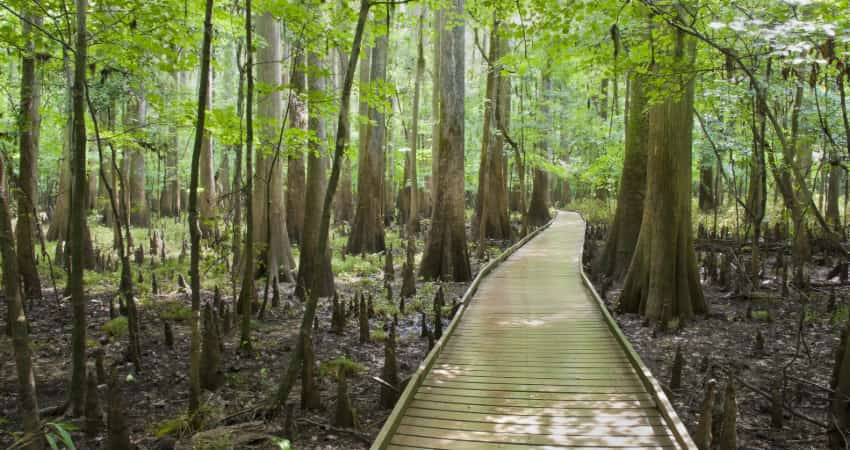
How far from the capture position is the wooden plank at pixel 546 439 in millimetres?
4023

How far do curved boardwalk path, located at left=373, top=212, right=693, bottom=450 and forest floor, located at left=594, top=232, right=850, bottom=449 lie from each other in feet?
1.70

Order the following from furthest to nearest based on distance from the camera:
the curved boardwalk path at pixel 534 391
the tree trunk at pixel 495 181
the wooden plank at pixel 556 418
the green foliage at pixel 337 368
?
the tree trunk at pixel 495 181 → the green foliage at pixel 337 368 → the wooden plank at pixel 556 418 → the curved boardwalk path at pixel 534 391

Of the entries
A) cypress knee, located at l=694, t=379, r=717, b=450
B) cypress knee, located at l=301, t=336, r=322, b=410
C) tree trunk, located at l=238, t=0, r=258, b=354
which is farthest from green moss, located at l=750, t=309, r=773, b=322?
tree trunk, located at l=238, t=0, r=258, b=354

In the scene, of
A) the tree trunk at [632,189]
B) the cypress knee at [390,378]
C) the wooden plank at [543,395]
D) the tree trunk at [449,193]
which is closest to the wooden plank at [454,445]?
the wooden plank at [543,395]

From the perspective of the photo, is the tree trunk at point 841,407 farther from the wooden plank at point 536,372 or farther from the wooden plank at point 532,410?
the wooden plank at point 536,372

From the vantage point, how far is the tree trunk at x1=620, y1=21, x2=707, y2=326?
7910 mm

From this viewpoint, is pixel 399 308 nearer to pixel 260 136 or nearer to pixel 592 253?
pixel 260 136

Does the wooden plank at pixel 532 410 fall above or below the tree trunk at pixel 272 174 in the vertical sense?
below

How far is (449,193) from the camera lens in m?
11.6

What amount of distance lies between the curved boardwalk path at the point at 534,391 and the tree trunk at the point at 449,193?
318cm

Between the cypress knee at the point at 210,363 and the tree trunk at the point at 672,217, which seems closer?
the cypress knee at the point at 210,363

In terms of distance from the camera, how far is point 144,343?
676 centimetres

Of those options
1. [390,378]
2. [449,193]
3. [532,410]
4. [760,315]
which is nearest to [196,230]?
[390,378]

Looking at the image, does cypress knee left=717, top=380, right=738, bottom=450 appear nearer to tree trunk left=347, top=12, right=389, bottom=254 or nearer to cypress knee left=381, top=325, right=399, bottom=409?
cypress knee left=381, top=325, right=399, bottom=409
